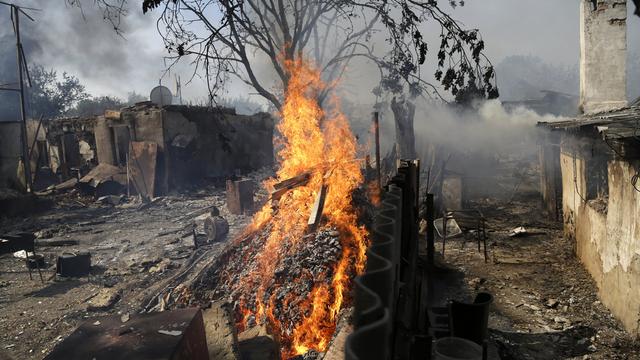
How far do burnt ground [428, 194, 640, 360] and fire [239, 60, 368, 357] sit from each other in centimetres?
237

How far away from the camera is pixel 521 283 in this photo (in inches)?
336

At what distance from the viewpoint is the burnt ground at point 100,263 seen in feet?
24.5

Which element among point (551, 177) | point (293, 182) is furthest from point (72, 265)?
point (551, 177)

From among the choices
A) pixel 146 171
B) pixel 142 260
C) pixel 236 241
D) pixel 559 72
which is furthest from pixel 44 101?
pixel 559 72

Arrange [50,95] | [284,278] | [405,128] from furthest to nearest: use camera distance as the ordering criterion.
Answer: [50,95]
[405,128]
[284,278]

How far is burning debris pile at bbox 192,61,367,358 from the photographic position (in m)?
6.29

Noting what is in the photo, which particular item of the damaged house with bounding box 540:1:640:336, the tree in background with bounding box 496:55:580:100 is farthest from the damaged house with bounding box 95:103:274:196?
the tree in background with bounding box 496:55:580:100

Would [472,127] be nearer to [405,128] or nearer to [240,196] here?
[405,128]

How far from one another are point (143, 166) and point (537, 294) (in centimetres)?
1630

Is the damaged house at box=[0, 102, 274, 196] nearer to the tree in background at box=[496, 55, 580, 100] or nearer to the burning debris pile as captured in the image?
the burning debris pile

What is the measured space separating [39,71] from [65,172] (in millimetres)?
28282

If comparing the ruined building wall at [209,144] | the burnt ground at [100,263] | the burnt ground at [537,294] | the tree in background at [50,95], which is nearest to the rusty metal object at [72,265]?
the burnt ground at [100,263]

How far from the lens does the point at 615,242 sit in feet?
Result: 22.5

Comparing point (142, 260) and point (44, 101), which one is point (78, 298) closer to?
point (142, 260)
